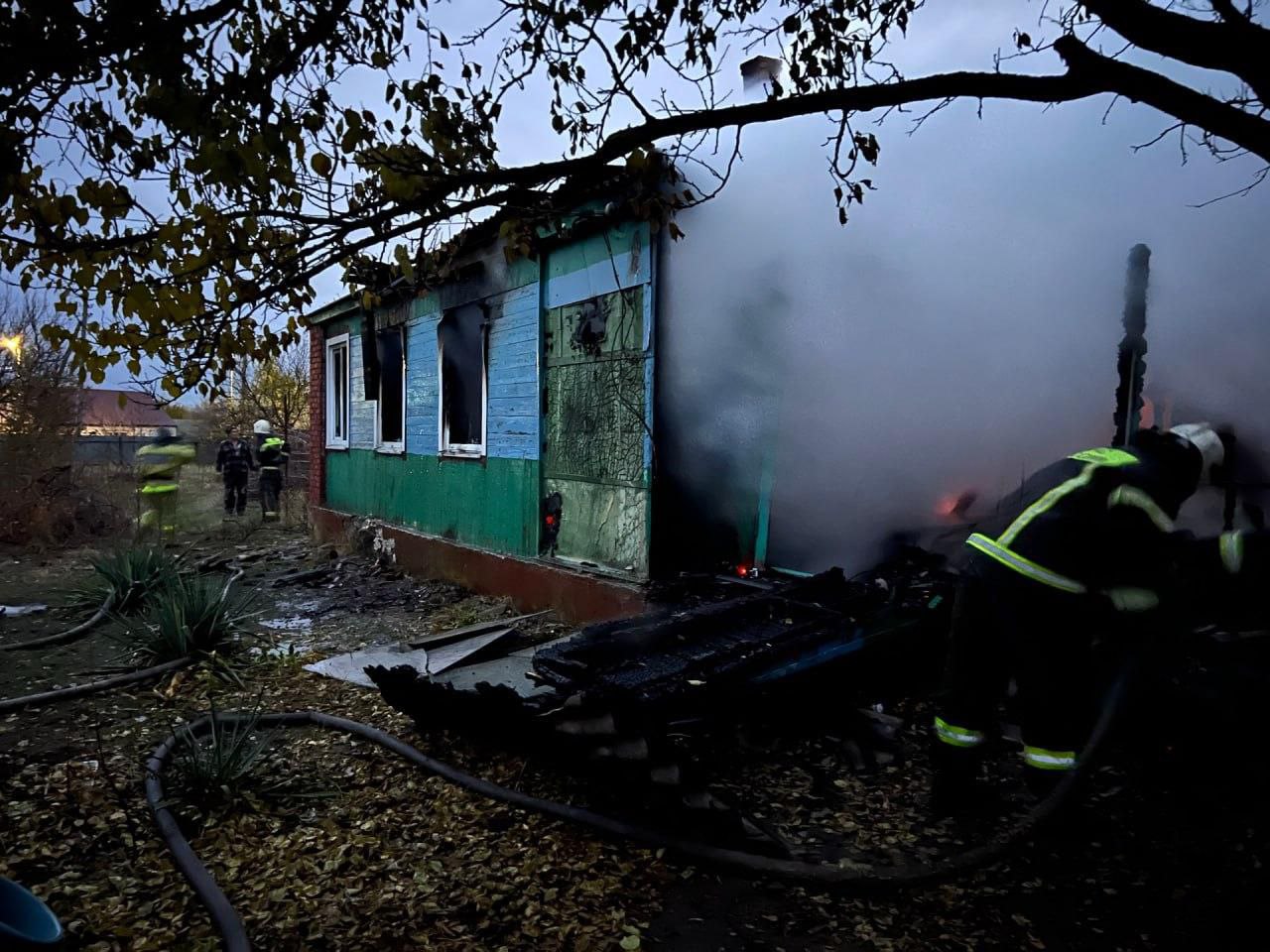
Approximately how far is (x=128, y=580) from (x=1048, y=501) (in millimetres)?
8043

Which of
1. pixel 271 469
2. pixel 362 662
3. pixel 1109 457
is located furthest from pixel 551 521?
pixel 271 469

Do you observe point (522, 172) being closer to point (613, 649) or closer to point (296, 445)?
point (613, 649)

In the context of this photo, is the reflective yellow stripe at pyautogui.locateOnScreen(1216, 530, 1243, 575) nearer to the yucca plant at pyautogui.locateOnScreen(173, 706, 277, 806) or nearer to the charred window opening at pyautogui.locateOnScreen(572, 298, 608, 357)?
the yucca plant at pyautogui.locateOnScreen(173, 706, 277, 806)

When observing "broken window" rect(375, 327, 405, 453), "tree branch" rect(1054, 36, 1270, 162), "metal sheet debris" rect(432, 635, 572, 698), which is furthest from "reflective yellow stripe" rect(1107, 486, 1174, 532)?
"broken window" rect(375, 327, 405, 453)

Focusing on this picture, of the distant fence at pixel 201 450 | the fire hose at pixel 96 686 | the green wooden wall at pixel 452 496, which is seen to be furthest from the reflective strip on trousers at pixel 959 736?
the distant fence at pixel 201 450

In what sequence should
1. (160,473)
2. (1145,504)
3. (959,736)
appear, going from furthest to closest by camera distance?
(160,473)
(959,736)
(1145,504)

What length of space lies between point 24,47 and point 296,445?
23.1 metres

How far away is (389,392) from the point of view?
1113 centimetres

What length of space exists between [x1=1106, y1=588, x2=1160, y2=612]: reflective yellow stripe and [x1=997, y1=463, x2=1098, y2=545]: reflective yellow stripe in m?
0.43

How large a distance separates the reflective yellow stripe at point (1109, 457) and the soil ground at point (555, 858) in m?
1.54

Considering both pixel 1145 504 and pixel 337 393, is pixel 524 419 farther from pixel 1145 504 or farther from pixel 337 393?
pixel 337 393

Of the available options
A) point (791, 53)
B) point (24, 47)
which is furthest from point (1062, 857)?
point (24, 47)

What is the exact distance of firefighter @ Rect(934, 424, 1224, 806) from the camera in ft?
10.3

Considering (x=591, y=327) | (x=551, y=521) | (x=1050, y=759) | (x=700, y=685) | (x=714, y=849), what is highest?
(x=591, y=327)
